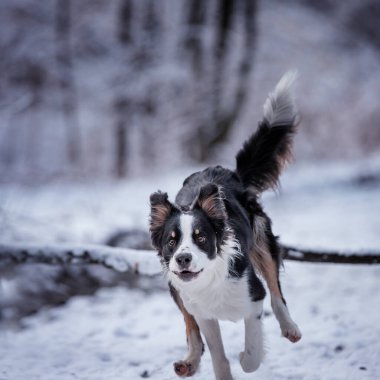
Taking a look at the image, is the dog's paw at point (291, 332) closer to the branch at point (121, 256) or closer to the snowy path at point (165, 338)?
the snowy path at point (165, 338)

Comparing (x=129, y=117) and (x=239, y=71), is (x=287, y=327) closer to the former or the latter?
(x=239, y=71)

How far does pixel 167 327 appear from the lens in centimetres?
550

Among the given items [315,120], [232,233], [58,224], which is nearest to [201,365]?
[232,233]

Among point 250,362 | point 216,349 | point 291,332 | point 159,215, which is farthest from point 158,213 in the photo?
point 291,332

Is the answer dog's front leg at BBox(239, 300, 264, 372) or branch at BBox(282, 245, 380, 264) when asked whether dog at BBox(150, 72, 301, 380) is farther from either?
branch at BBox(282, 245, 380, 264)

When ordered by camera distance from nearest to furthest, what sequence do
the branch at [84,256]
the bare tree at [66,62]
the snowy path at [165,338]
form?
the snowy path at [165,338] < the branch at [84,256] < the bare tree at [66,62]

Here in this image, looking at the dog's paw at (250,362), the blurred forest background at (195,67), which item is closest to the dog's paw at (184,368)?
the dog's paw at (250,362)

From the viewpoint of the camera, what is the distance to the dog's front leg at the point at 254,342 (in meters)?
3.68

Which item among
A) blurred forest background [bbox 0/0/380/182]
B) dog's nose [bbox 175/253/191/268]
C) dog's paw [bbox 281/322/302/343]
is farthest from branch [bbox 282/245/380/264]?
blurred forest background [bbox 0/0/380/182]

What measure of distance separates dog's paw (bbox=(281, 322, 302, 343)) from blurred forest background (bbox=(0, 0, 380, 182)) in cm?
1198

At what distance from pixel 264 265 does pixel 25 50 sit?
1579 cm

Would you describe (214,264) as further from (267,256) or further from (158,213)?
(267,256)

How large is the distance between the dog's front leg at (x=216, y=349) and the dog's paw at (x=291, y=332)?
1.82 ft

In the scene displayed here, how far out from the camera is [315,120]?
17.4 m
